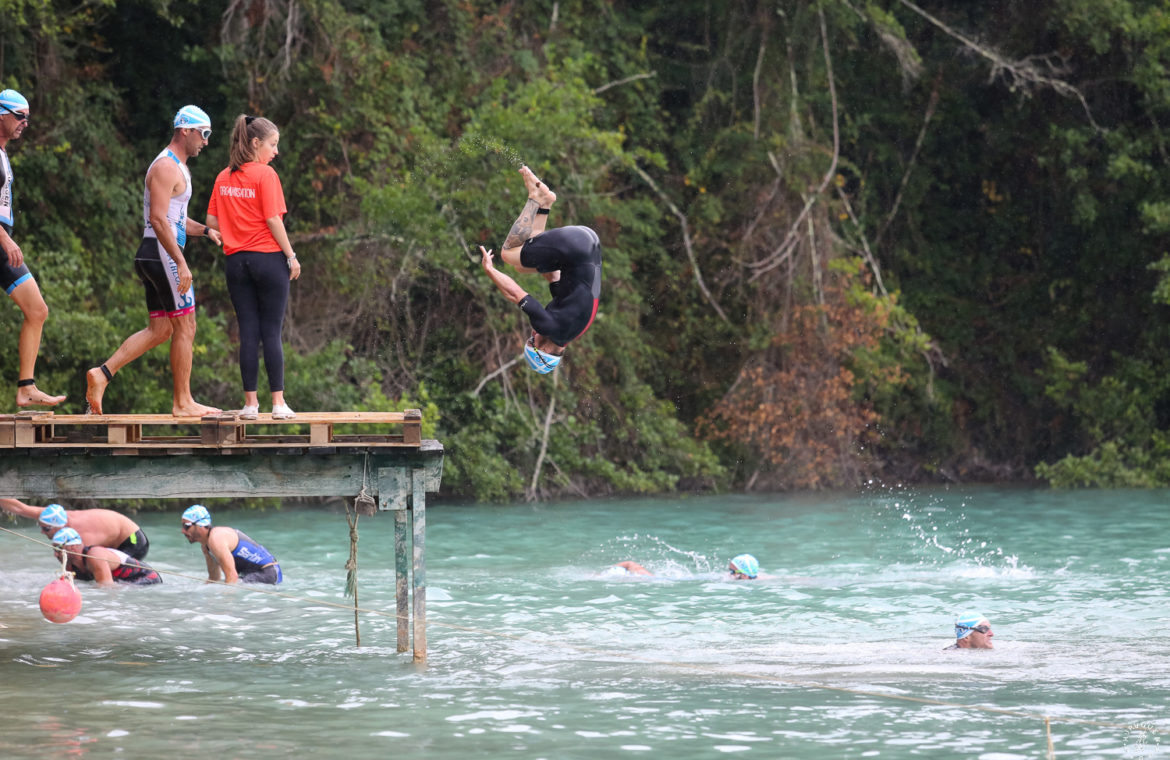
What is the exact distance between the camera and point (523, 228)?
37.2 feet

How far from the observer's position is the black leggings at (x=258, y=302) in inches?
427

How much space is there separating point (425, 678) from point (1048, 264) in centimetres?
2050

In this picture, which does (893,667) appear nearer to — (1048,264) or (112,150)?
(112,150)

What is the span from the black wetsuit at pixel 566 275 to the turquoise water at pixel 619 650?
2.53 metres

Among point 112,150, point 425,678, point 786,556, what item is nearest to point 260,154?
point 425,678

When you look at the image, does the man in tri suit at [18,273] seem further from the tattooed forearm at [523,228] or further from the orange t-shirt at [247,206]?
the tattooed forearm at [523,228]

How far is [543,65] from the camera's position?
26.6m

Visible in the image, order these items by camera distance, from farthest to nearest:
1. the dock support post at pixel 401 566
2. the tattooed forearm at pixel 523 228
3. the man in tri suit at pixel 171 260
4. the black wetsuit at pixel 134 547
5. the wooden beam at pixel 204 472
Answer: the black wetsuit at pixel 134 547, the dock support post at pixel 401 566, the tattooed forearm at pixel 523 228, the wooden beam at pixel 204 472, the man in tri suit at pixel 171 260

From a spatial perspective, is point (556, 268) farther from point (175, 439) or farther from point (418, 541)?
point (175, 439)

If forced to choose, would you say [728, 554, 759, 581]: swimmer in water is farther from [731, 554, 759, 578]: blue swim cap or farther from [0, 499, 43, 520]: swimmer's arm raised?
[0, 499, 43, 520]: swimmer's arm raised

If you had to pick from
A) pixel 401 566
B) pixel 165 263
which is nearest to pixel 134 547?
pixel 401 566

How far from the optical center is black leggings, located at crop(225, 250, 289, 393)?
10844mm

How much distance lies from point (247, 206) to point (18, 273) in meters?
1.67

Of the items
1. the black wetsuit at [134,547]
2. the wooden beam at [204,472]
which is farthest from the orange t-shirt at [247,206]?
the black wetsuit at [134,547]
